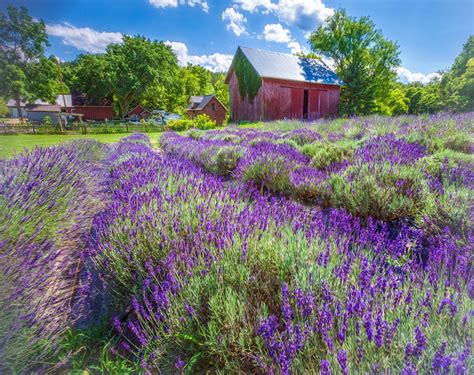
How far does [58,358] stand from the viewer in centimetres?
143

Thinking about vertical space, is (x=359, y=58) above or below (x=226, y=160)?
above

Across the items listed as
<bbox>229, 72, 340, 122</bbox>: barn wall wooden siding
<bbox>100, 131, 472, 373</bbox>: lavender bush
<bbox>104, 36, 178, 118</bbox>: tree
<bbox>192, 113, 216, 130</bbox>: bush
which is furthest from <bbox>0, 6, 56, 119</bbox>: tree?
<bbox>104, 36, 178, 118</bbox>: tree

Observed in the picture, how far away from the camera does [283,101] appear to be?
20.3 m

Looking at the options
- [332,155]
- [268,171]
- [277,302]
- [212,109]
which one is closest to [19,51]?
[277,302]

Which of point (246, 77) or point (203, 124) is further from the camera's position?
point (203, 124)

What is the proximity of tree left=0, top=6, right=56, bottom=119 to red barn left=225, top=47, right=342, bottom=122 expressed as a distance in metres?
17.7

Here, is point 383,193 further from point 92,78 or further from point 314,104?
point 92,78

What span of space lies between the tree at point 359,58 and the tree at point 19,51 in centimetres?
2661

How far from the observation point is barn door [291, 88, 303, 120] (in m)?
20.7

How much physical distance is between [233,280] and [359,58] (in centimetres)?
3213

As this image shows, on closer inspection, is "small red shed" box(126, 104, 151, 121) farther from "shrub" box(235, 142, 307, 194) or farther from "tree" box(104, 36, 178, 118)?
"shrub" box(235, 142, 307, 194)

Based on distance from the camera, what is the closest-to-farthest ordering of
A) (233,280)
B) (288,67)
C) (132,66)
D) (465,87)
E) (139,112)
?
(233,280)
(465,87)
(288,67)
(132,66)
(139,112)

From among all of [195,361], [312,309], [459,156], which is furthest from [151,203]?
[459,156]

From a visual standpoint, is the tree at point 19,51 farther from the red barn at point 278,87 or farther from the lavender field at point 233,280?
the red barn at point 278,87
